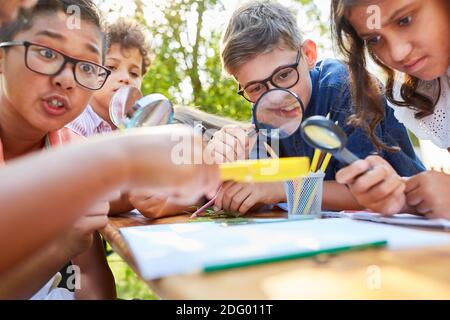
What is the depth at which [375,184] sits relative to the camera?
943 mm

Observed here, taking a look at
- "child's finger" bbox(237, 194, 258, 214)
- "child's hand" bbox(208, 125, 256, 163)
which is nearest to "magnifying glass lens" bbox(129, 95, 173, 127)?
"child's hand" bbox(208, 125, 256, 163)

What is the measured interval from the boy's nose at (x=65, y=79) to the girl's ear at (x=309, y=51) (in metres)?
0.81

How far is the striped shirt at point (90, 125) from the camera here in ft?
6.34

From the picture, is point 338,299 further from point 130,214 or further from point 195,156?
point 130,214

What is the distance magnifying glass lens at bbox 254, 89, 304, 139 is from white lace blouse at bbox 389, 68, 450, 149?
60cm

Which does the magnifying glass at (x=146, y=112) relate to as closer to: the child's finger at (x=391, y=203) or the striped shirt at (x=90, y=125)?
the child's finger at (x=391, y=203)

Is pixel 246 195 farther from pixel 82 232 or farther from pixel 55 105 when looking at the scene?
pixel 55 105

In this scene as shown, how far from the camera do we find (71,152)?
1.71 ft

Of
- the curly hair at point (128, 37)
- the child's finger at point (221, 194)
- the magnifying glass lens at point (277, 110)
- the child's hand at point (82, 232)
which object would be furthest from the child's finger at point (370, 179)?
the curly hair at point (128, 37)

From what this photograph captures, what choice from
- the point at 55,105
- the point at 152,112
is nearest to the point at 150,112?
the point at 152,112

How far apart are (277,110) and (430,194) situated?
400mm

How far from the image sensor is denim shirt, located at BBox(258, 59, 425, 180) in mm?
1452

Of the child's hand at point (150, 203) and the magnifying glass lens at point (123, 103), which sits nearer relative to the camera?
the magnifying glass lens at point (123, 103)

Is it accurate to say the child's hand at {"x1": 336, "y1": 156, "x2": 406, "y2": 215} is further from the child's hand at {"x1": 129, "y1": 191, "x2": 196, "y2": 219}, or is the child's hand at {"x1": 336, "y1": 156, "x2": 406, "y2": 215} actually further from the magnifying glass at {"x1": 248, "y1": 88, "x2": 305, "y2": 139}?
the child's hand at {"x1": 129, "y1": 191, "x2": 196, "y2": 219}
